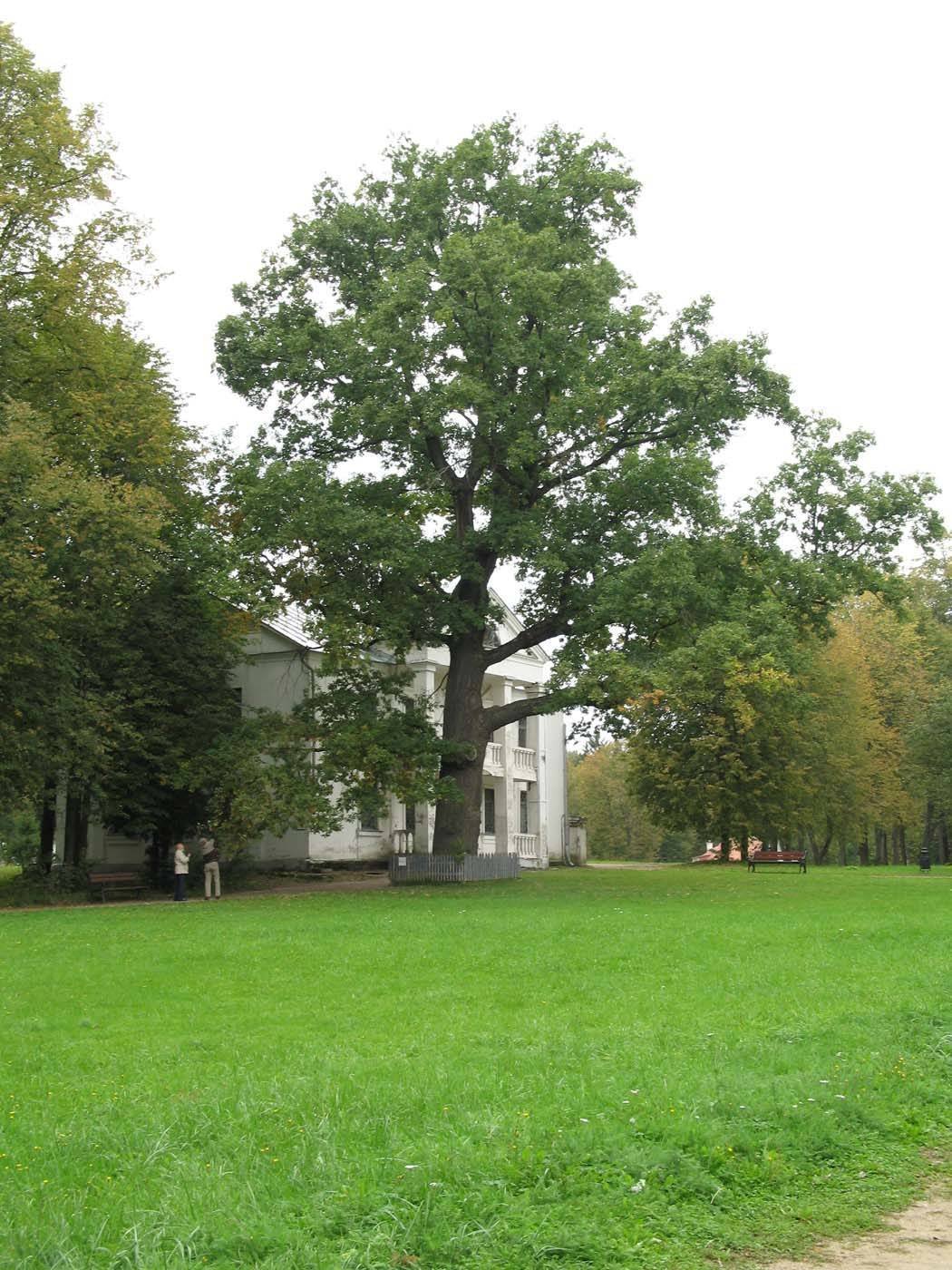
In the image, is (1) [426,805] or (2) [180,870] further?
(1) [426,805]

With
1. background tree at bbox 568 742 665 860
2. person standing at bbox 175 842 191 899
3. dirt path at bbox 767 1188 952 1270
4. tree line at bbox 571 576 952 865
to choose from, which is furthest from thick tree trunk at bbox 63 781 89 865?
Answer: background tree at bbox 568 742 665 860

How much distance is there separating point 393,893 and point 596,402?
12.2m

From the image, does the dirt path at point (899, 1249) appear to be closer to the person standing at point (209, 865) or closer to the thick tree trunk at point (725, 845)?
the person standing at point (209, 865)

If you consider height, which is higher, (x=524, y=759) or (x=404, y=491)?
(x=404, y=491)

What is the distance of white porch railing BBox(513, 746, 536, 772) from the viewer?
48.8 m

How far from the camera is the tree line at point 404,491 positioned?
28.5 m

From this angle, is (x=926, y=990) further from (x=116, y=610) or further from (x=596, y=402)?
(x=116, y=610)

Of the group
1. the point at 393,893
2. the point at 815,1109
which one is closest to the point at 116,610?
the point at 393,893

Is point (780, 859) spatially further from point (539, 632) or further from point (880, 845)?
point (880, 845)

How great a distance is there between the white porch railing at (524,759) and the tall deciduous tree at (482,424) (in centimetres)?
1596

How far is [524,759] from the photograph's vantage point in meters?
49.5

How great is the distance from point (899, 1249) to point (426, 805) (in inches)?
1551

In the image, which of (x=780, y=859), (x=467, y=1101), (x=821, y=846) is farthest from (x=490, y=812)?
(x=467, y=1101)

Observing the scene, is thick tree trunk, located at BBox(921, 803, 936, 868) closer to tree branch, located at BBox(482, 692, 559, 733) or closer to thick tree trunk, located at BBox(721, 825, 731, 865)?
thick tree trunk, located at BBox(721, 825, 731, 865)
